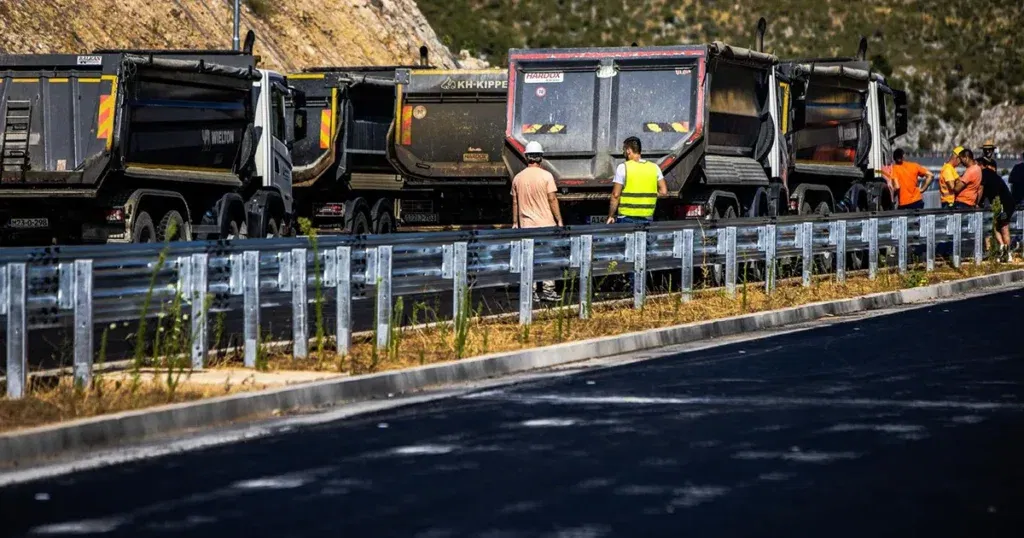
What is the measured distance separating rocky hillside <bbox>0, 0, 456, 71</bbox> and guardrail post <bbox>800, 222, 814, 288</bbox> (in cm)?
2474

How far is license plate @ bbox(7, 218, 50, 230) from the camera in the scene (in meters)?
24.9

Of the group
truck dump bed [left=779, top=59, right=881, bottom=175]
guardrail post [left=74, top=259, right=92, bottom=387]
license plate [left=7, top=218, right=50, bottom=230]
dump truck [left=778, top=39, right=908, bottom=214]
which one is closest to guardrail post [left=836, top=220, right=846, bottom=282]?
dump truck [left=778, top=39, right=908, bottom=214]

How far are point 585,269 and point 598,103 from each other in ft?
25.4

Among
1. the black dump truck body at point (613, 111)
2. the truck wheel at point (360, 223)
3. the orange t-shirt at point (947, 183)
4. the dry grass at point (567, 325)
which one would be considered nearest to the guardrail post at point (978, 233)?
the orange t-shirt at point (947, 183)

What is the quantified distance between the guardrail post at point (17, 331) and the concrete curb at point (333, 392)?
38.9 inches

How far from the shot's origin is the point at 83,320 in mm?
12531

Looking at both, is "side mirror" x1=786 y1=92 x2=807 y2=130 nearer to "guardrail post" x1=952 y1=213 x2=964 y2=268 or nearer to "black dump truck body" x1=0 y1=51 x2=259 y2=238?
"guardrail post" x1=952 y1=213 x2=964 y2=268

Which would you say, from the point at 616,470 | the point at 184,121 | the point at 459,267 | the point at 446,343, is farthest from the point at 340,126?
the point at 616,470

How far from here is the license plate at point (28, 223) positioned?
24.9 meters

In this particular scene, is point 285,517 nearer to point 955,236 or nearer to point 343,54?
point 955,236

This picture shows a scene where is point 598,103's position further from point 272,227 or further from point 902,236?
point 272,227

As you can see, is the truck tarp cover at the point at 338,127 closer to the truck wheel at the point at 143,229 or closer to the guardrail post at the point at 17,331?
A: the truck wheel at the point at 143,229

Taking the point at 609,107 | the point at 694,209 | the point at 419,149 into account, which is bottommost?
the point at 694,209

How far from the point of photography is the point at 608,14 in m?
107
